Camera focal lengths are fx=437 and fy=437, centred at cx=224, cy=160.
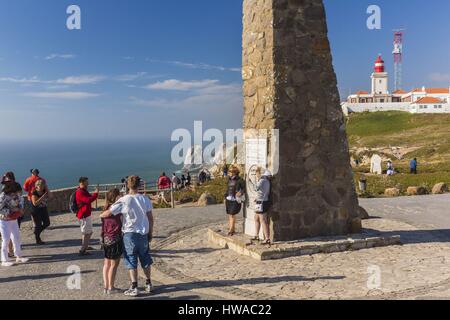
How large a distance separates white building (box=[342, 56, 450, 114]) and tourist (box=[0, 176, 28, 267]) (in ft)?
326

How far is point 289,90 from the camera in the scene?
9.93 metres

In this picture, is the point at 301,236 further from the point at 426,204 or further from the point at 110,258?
the point at 426,204

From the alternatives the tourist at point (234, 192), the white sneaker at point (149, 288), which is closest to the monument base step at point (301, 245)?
the tourist at point (234, 192)

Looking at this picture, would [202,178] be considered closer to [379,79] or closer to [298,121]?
[298,121]

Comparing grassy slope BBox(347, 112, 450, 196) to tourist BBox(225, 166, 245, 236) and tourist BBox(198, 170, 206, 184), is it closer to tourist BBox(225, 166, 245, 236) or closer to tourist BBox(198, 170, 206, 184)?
tourist BBox(198, 170, 206, 184)

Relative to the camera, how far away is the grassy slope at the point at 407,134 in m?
44.2

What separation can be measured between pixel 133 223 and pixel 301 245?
4106 millimetres

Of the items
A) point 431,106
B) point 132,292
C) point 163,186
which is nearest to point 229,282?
point 132,292

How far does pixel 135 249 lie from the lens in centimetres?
693

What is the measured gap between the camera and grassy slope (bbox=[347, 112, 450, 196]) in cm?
4417

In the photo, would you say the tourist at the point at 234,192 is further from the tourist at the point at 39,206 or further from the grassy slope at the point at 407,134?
the grassy slope at the point at 407,134

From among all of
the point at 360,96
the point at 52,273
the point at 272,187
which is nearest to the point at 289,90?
the point at 272,187

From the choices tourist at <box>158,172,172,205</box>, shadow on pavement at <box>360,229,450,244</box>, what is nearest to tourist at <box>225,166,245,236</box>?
shadow on pavement at <box>360,229,450,244</box>
